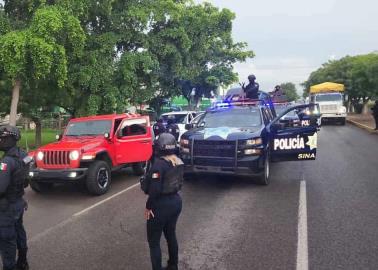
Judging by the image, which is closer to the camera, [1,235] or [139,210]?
[1,235]

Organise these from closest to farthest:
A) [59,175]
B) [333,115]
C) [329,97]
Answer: [59,175] → [333,115] → [329,97]

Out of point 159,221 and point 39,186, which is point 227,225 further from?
point 39,186

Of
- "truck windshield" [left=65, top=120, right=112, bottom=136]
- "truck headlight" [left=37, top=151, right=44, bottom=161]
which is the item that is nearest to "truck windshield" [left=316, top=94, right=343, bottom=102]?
"truck windshield" [left=65, top=120, right=112, bottom=136]

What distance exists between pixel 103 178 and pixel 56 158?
3.63 ft

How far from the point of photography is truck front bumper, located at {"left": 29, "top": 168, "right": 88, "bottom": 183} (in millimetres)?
8922

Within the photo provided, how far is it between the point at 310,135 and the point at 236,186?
2.14m

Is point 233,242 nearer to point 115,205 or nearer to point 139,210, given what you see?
point 139,210

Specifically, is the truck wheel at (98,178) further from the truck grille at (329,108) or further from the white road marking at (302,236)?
the truck grille at (329,108)

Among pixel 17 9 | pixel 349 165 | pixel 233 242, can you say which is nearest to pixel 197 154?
pixel 233 242

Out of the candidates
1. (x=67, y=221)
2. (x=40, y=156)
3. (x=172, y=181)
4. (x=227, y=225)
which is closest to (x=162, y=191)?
(x=172, y=181)

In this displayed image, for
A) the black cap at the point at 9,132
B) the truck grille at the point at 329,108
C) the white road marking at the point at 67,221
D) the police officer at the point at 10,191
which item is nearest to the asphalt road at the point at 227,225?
the white road marking at the point at 67,221

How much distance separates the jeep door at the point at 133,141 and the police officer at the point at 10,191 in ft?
18.4

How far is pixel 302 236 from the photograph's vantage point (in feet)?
19.7

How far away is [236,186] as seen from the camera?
9648 millimetres
